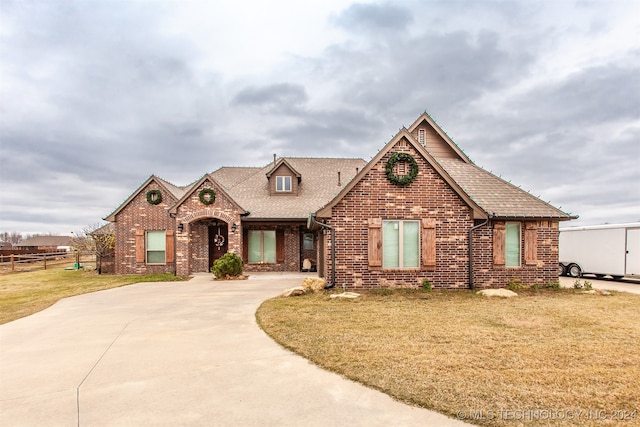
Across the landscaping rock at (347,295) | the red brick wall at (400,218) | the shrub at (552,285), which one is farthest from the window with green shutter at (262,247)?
the shrub at (552,285)

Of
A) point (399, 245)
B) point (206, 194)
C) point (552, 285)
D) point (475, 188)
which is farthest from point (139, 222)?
point (552, 285)

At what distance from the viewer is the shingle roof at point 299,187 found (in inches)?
803

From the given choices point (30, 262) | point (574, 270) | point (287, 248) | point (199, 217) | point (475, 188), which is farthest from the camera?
point (30, 262)

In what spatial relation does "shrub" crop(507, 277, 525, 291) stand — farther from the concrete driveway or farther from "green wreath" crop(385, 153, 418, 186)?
the concrete driveway

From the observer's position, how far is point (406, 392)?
434cm

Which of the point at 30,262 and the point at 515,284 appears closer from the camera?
the point at 515,284

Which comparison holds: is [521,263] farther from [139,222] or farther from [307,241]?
[139,222]

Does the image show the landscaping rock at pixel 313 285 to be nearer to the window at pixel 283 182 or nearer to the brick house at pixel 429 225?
the brick house at pixel 429 225

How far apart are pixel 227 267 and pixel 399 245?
26.9 feet

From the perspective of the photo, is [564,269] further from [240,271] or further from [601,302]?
[240,271]

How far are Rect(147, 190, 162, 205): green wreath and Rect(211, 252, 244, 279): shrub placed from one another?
19.8 feet

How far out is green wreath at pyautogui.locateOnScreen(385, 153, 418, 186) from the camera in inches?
498

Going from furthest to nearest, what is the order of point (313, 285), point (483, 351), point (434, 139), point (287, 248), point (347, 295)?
point (287, 248), point (434, 139), point (313, 285), point (347, 295), point (483, 351)

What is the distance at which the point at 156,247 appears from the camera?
20094 mm
